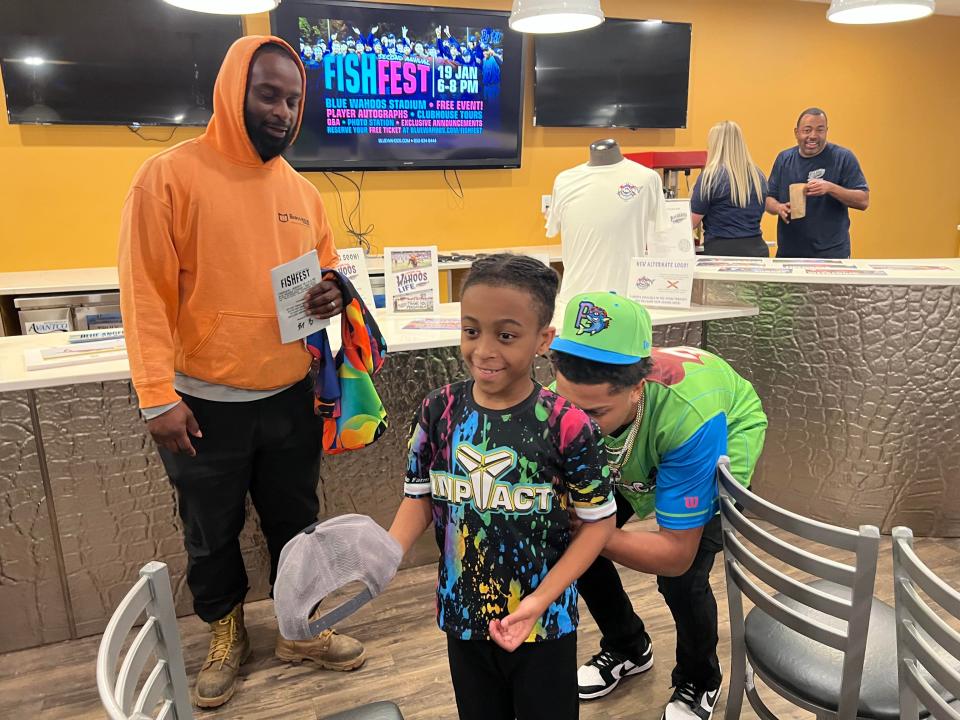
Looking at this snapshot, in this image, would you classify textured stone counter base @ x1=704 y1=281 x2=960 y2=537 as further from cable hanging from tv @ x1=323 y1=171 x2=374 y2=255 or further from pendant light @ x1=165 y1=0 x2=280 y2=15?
cable hanging from tv @ x1=323 y1=171 x2=374 y2=255

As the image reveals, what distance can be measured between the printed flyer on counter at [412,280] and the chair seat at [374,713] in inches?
65.8

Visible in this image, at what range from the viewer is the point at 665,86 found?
17.3ft

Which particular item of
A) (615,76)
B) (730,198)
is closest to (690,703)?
(730,198)

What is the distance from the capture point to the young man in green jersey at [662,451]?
4.21ft

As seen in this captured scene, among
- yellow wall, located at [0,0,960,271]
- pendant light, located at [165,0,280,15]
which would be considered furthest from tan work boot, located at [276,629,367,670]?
yellow wall, located at [0,0,960,271]

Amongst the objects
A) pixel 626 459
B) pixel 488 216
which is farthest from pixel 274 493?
pixel 488 216

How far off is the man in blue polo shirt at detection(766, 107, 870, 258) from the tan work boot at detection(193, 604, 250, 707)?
3.41 metres

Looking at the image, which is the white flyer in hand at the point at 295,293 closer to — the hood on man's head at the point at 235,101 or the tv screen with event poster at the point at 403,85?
the hood on man's head at the point at 235,101

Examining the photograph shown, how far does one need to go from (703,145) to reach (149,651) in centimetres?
551

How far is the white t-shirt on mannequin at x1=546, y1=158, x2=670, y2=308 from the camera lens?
2.73m

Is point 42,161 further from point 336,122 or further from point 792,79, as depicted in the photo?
point 792,79

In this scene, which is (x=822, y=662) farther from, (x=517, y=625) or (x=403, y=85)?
(x=403, y=85)

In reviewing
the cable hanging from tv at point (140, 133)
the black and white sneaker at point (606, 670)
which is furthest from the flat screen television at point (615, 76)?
the black and white sneaker at point (606, 670)

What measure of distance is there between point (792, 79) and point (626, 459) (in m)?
5.34
